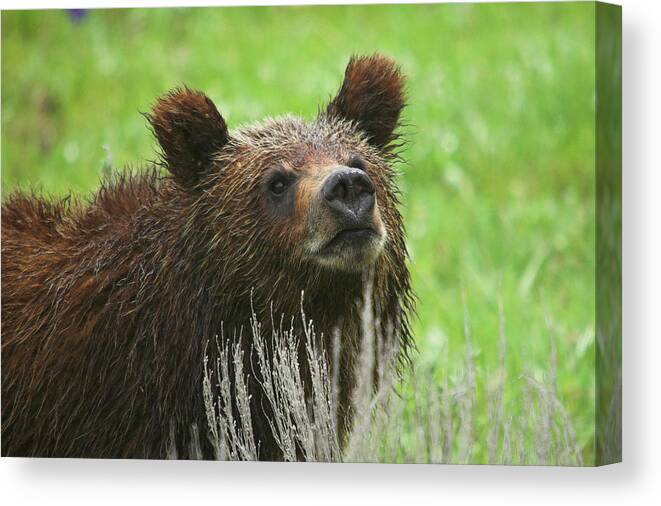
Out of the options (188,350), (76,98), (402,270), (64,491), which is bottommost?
(64,491)

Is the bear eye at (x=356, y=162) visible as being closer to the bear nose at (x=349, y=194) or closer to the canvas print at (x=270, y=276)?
the canvas print at (x=270, y=276)

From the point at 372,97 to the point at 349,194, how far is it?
2.50 ft

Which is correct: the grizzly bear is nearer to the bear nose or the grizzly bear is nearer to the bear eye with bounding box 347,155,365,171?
the bear eye with bounding box 347,155,365,171

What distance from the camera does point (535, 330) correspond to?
7.33m

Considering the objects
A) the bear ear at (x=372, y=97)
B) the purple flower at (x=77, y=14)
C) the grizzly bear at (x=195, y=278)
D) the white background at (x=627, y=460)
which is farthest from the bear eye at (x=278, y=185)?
the purple flower at (x=77, y=14)

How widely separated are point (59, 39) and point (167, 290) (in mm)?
1634

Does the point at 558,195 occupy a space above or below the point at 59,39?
below

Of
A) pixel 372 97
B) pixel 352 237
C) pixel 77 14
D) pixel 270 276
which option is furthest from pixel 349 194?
pixel 77 14

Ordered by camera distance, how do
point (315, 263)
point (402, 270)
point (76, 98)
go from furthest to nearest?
point (76, 98) → point (402, 270) → point (315, 263)

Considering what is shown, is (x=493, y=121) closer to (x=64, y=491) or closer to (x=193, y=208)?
(x=193, y=208)

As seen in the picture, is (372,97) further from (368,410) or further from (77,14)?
(77,14)

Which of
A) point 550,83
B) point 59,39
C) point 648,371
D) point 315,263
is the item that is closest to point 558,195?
point 550,83

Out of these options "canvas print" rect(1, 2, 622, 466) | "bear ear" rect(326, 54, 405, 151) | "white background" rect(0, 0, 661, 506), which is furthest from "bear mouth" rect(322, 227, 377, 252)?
"white background" rect(0, 0, 661, 506)

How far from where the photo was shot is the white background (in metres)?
6.04
